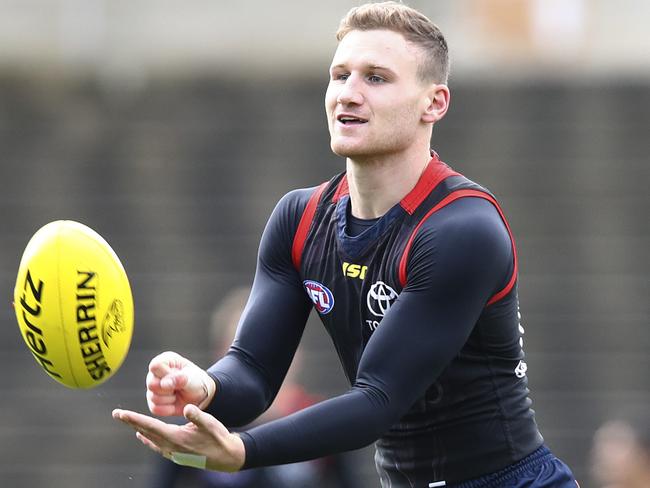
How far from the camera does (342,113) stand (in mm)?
4191

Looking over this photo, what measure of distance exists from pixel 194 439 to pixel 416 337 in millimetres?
767

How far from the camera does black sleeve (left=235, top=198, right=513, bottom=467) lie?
370 centimetres

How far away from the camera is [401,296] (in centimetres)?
397

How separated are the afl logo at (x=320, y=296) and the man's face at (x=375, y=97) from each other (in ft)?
1.54

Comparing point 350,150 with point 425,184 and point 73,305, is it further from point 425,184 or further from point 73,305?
point 73,305

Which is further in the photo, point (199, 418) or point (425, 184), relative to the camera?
point (425, 184)

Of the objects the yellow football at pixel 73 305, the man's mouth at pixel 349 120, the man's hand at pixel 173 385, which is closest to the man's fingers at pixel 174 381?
the man's hand at pixel 173 385

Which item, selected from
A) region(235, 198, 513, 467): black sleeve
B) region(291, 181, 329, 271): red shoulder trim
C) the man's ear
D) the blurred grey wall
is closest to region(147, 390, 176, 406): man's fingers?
region(235, 198, 513, 467): black sleeve

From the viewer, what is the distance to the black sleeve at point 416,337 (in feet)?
12.1

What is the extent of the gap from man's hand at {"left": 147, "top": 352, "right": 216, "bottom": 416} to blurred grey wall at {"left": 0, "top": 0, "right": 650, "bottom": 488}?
5442mm

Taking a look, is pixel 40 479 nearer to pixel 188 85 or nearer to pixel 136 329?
pixel 136 329

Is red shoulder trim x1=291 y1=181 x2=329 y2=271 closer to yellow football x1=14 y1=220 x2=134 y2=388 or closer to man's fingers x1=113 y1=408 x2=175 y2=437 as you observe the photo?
yellow football x1=14 y1=220 x2=134 y2=388

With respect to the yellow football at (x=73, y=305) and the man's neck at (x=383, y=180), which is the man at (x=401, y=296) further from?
the yellow football at (x=73, y=305)

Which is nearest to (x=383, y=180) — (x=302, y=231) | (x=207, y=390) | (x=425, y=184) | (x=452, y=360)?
(x=425, y=184)
